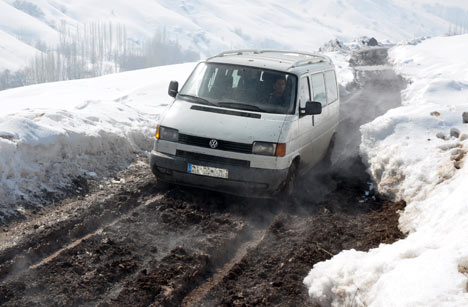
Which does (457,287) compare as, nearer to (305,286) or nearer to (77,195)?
(305,286)

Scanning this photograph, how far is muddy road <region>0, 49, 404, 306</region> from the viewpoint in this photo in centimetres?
455

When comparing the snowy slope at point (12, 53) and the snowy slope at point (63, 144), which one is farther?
the snowy slope at point (12, 53)

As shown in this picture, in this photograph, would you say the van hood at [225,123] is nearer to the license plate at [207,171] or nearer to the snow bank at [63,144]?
the license plate at [207,171]

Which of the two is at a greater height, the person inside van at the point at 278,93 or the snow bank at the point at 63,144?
the person inside van at the point at 278,93

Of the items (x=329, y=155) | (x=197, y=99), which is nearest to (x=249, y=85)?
(x=197, y=99)

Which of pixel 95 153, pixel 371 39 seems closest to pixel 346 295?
pixel 95 153

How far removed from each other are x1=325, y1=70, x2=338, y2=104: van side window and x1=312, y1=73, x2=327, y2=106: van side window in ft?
0.97

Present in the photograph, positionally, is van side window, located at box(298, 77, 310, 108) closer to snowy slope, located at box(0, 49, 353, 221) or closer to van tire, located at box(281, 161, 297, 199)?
van tire, located at box(281, 161, 297, 199)

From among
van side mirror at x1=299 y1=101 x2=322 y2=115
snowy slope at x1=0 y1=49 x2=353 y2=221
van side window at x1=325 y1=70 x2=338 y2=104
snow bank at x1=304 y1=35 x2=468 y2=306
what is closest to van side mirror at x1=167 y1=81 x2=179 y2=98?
snowy slope at x1=0 y1=49 x2=353 y2=221

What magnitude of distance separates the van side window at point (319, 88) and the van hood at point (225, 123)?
1487 millimetres

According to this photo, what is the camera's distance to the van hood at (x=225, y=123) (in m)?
6.88

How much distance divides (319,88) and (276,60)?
106 centimetres

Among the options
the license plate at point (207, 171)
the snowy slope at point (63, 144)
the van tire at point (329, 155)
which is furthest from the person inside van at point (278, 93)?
the snowy slope at point (63, 144)

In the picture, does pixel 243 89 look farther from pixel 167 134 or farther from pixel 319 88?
pixel 319 88
